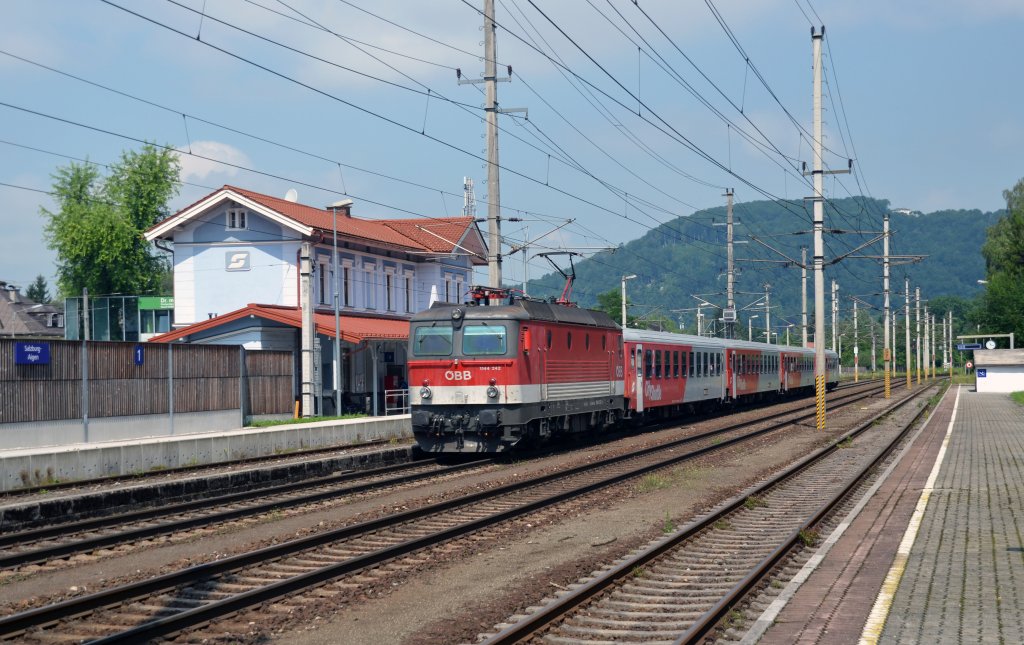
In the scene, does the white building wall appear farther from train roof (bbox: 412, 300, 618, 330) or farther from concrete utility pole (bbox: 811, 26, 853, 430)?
concrete utility pole (bbox: 811, 26, 853, 430)

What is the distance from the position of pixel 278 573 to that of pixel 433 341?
11.6m

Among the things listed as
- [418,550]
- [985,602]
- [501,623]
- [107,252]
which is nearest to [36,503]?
Answer: [418,550]

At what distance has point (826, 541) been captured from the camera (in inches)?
464

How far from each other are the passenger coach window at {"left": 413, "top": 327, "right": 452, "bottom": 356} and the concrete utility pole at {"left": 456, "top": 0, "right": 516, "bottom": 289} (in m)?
4.83

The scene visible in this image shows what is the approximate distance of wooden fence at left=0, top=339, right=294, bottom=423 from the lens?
23.6 meters

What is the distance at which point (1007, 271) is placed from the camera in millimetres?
87938

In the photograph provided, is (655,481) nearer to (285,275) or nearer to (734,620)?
(734,620)

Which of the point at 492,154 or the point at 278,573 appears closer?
the point at 278,573

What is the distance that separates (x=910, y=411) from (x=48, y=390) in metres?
31.3

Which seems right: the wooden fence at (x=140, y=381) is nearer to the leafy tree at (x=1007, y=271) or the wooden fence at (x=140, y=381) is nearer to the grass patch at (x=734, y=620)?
the grass patch at (x=734, y=620)

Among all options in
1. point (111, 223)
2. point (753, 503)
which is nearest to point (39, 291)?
point (111, 223)

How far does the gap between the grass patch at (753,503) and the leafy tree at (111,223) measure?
62140mm

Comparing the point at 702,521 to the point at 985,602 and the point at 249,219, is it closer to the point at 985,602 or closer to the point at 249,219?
the point at 985,602

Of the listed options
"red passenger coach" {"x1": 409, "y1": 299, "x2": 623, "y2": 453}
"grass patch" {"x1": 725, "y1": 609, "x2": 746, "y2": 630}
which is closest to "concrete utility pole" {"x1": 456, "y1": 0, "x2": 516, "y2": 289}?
"red passenger coach" {"x1": 409, "y1": 299, "x2": 623, "y2": 453}
